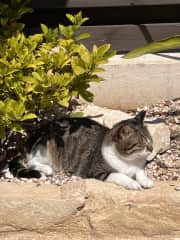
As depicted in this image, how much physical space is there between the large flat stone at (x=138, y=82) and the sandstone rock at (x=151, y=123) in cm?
24

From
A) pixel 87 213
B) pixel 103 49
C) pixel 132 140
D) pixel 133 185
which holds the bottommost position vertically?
pixel 87 213

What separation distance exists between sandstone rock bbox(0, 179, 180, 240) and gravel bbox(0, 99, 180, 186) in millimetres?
195

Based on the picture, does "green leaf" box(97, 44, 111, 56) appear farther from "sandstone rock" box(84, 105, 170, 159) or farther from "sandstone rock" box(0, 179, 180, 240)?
"sandstone rock" box(84, 105, 170, 159)

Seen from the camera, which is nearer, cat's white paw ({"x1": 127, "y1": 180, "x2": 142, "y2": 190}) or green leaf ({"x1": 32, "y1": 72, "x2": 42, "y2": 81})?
green leaf ({"x1": 32, "y1": 72, "x2": 42, "y2": 81})

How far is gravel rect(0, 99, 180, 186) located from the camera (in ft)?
12.1

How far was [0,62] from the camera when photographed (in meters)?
3.38

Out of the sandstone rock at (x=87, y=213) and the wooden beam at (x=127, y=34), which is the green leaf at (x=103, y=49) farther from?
the wooden beam at (x=127, y=34)

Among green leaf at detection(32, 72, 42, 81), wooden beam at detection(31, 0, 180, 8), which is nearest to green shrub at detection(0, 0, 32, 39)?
green leaf at detection(32, 72, 42, 81)

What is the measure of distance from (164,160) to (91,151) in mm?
505

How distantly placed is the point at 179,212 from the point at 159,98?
56.9 inches

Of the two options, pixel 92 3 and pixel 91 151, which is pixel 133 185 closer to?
pixel 91 151

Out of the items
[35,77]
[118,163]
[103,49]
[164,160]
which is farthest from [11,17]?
[164,160]

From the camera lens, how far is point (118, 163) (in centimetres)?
376

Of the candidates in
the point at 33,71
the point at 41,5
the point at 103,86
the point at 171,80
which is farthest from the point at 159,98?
the point at 33,71
